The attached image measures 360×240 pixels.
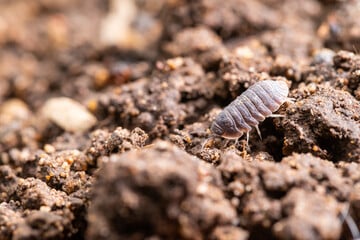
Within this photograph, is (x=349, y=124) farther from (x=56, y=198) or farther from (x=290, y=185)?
(x=56, y=198)

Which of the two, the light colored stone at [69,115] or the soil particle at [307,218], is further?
the light colored stone at [69,115]

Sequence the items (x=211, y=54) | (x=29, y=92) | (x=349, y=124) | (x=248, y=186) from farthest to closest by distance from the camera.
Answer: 1. (x=29, y=92)
2. (x=211, y=54)
3. (x=349, y=124)
4. (x=248, y=186)

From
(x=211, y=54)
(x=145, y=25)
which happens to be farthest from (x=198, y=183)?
(x=145, y=25)

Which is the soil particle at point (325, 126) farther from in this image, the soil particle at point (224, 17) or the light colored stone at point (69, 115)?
the light colored stone at point (69, 115)

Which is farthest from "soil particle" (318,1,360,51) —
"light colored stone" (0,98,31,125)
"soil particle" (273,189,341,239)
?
"light colored stone" (0,98,31,125)

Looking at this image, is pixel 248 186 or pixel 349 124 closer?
pixel 248 186

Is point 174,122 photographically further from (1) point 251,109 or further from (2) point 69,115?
(2) point 69,115

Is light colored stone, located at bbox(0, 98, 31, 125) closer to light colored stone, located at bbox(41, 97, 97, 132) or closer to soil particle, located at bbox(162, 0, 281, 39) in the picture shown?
light colored stone, located at bbox(41, 97, 97, 132)

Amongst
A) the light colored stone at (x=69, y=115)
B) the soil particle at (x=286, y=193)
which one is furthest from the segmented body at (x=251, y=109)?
the light colored stone at (x=69, y=115)
